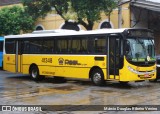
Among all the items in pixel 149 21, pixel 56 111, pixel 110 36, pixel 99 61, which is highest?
pixel 149 21

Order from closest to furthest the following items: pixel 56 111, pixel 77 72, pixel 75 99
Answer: pixel 56 111
pixel 75 99
pixel 77 72

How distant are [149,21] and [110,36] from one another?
14.1 meters

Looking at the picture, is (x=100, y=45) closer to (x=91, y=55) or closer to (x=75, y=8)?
(x=91, y=55)

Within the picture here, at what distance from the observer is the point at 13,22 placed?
111 ft

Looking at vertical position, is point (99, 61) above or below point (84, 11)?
below

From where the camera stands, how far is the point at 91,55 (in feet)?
57.4

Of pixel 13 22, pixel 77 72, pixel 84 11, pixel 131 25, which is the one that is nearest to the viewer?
pixel 77 72

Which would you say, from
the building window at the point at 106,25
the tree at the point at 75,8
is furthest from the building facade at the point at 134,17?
the tree at the point at 75,8

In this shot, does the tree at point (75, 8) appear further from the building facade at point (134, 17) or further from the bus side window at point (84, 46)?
the bus side window at point (84, 46)

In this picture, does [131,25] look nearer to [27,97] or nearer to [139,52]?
[139,52]

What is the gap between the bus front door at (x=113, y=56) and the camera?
54.1 feet

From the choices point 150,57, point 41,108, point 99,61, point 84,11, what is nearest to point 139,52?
point 150,57

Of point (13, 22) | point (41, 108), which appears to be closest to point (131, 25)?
point (13, 22)

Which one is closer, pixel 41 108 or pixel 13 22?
pixel 41 108
